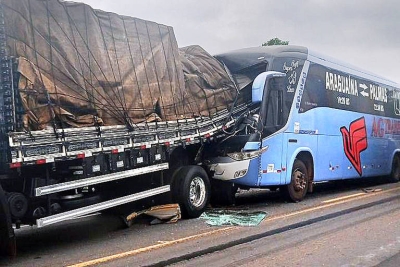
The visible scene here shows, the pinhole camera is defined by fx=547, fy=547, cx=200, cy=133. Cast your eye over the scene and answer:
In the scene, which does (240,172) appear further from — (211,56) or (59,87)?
(59,87)

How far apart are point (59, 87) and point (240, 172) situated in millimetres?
4465

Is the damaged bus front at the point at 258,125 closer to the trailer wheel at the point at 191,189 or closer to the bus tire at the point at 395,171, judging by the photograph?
the trailer wheel at the point at 191,189

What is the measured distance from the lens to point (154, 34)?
9.23 meters

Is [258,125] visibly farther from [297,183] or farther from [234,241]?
[234,241]

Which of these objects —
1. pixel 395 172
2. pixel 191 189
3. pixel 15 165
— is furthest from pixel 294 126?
pixel 395 172

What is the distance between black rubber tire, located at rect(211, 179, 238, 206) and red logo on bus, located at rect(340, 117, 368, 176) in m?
4.38

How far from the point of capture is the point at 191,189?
9.88 m

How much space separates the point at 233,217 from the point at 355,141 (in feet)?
21.4

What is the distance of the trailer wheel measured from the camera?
9602 millimetres

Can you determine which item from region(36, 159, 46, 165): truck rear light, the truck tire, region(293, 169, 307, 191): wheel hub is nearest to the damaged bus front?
region(293, 169, 307, 191): wheel hub

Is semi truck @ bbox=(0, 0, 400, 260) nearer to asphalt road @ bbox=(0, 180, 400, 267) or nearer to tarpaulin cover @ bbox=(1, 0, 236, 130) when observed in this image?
tarpaulin cover @ bbox=(1, 0, 236, 130)

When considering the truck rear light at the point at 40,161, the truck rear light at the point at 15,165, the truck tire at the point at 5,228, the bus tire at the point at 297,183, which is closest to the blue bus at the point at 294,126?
the bus tire at the point at 297,183

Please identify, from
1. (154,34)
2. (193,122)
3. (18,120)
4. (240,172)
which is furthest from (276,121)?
(18,120)

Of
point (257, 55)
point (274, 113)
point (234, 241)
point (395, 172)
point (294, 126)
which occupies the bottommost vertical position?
point (234, 241)
